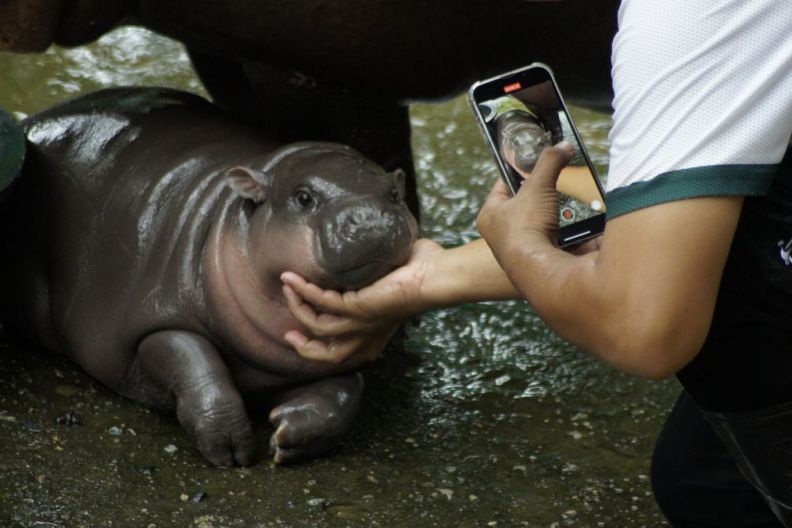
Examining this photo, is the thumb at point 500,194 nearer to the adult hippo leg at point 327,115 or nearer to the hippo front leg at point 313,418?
the hippo front leg at point 313,418

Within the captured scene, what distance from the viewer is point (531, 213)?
7.30ft

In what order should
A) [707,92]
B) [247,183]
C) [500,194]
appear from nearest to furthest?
[707,92] → [500,194] → [247,183]

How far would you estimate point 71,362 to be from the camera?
11.3 feet

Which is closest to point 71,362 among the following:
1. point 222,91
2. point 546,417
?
point 222,91

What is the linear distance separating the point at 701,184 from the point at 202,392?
1525mm

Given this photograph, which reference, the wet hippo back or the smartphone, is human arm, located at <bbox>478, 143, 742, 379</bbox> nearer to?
the smartphone

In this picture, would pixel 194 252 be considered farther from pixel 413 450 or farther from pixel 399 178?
pixel 413 450

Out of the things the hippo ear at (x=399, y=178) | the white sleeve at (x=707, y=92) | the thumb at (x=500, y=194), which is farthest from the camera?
the hippo ear at (x=399, y=178)

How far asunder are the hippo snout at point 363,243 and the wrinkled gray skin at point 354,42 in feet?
1.53

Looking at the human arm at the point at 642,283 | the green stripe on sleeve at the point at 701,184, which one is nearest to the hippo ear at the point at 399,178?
the human arm at the point at 642,283

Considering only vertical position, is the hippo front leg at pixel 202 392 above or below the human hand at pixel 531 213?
below

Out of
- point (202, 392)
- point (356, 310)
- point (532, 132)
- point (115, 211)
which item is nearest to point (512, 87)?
point (532, 132)

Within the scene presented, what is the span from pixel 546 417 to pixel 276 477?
0.76 metres

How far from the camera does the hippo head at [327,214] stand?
9.68 ft
